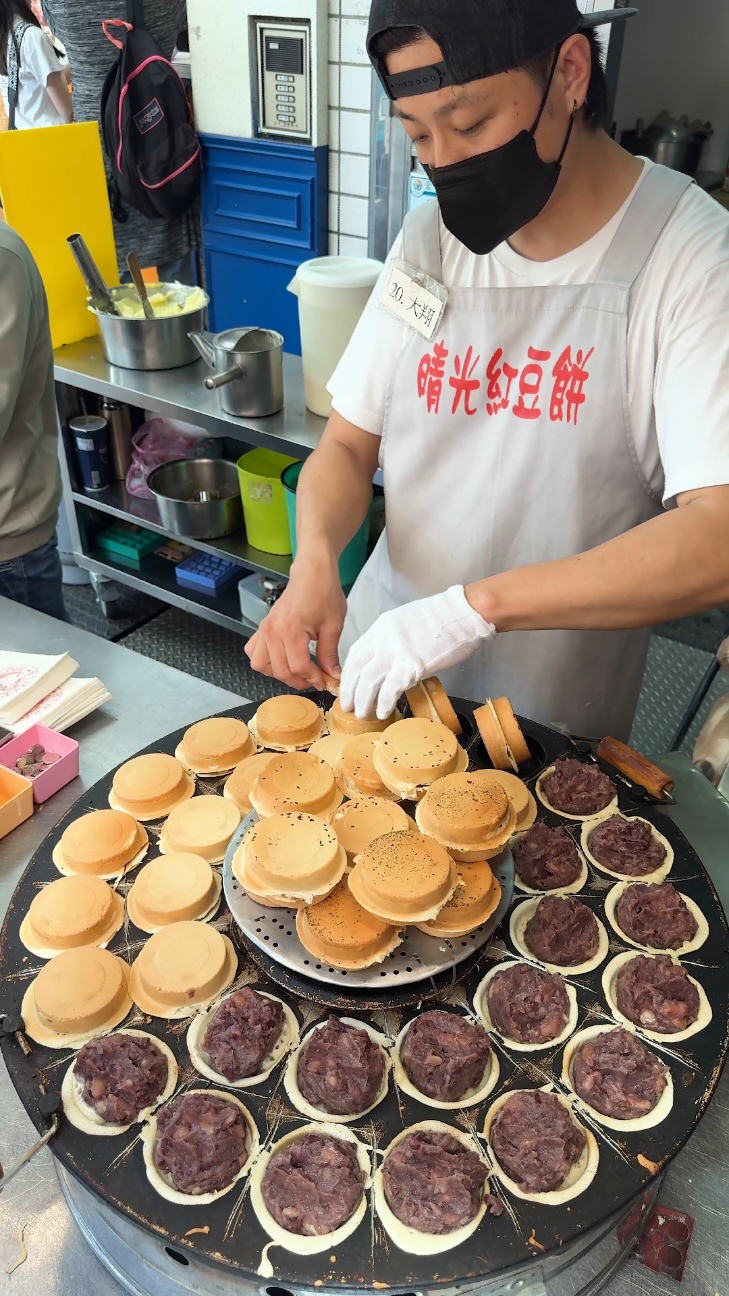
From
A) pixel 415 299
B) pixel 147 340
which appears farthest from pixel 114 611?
pixel 415 299

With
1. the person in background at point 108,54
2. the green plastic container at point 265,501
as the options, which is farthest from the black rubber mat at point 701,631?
the person in background at point 108,54

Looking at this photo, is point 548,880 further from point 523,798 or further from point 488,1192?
point 488,1192

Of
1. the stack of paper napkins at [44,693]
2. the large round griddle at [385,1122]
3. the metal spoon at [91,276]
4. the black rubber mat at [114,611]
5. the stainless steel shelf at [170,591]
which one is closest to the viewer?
the large round griddle at [385,1122]

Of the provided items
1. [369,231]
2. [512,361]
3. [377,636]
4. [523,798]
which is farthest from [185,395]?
[523,798]

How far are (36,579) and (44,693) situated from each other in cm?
92

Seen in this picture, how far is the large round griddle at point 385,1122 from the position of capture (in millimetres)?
971

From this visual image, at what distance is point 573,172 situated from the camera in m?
1.55

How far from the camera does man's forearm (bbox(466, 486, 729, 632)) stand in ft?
4.60

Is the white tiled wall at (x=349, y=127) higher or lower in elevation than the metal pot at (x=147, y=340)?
higher

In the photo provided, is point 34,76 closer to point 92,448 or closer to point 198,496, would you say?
point 92,448

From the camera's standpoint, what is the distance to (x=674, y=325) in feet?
4.93

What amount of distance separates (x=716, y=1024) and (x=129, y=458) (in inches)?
136

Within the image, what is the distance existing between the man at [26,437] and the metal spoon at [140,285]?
27.8 inches

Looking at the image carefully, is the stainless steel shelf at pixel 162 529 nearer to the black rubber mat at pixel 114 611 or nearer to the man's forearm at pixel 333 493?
the black rubber mat at pixel 114 611
